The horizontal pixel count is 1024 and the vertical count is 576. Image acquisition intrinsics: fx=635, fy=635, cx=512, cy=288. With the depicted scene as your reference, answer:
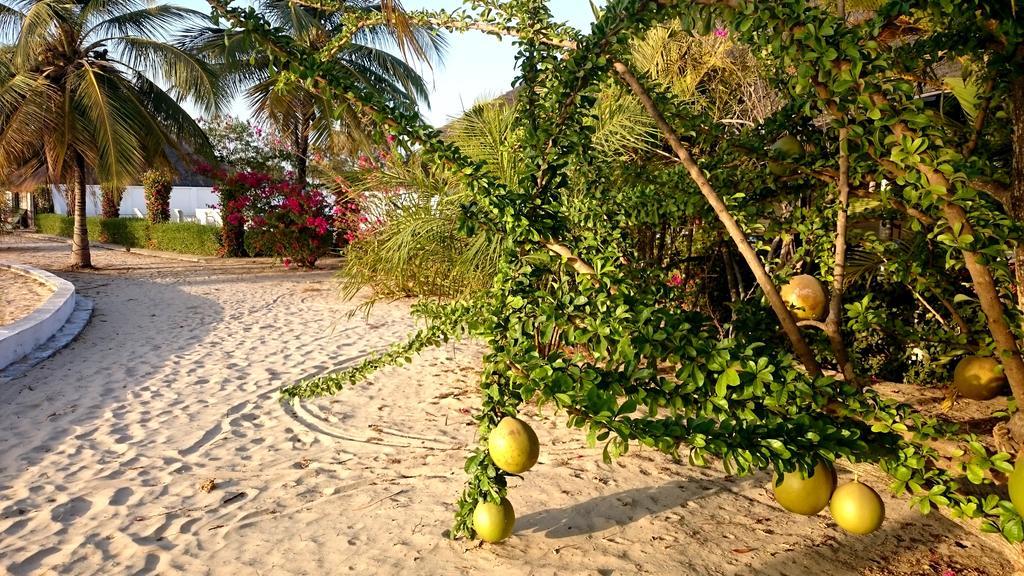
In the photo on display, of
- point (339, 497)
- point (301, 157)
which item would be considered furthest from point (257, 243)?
point (339, 497)

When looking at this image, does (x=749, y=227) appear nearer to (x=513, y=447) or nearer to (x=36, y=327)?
(x=513, y=447)

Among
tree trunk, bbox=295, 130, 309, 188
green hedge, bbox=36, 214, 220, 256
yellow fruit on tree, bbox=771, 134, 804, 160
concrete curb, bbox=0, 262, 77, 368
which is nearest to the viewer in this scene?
yellow fruit on tree, bbox=771, 134, 804, 160

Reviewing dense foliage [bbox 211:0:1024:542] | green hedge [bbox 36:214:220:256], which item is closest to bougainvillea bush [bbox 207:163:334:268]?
green hedge [bbox 36:214:220:256]

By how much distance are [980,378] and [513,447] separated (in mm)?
1443

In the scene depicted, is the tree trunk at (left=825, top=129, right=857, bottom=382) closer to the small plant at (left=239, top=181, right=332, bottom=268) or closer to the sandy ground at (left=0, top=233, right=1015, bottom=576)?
the sandy ground at (left=0, top=233, right=1015, bottom=576)

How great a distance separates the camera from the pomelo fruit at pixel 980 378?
1922 mm

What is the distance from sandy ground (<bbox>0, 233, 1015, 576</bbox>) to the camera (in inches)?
96.6

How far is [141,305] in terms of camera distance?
8.68 metres

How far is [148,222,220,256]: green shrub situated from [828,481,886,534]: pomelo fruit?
1576 centimetres

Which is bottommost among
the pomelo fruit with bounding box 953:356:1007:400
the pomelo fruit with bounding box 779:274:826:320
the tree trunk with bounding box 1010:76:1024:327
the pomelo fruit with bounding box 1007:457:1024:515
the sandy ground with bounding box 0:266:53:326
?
the sandy ground with bounding box 0:266:53:326

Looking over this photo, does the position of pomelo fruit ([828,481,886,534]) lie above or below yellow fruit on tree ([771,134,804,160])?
below

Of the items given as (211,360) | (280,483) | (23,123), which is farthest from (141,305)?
(280,483)

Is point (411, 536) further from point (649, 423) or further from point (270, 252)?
point (270, 252)

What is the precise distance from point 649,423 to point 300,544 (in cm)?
173
